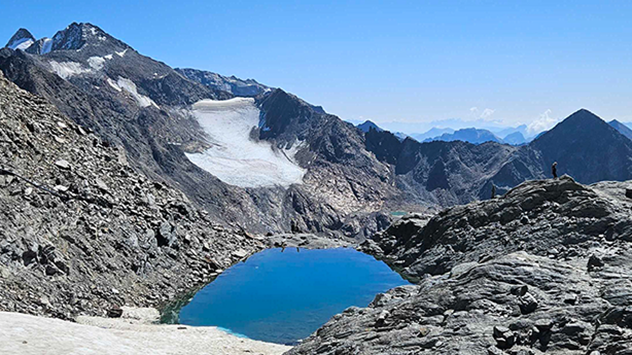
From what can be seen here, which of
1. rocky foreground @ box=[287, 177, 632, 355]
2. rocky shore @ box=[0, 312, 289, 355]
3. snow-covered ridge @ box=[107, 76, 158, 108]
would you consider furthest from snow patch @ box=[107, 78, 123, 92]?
rocky foreground @ box=[287, 177, 632, 355]

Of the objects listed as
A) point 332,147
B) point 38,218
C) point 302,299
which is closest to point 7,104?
point 38,218

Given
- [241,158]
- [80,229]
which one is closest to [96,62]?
[241,158]

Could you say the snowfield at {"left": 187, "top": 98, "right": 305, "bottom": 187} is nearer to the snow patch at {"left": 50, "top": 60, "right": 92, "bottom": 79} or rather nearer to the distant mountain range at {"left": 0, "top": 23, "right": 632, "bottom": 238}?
the distant mountain range at {"left": 0, "top": 23, "right": 632, "bottom": 238}

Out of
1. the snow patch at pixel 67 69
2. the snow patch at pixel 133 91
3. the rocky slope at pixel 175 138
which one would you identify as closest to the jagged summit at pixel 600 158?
the rocky slope at pixel 175 138

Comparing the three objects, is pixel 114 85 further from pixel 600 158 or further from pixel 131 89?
pixel 600 158

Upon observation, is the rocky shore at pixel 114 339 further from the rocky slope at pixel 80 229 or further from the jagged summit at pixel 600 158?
the jagged summit at pixel 600 158

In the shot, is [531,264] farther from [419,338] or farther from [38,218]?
[38,218]
